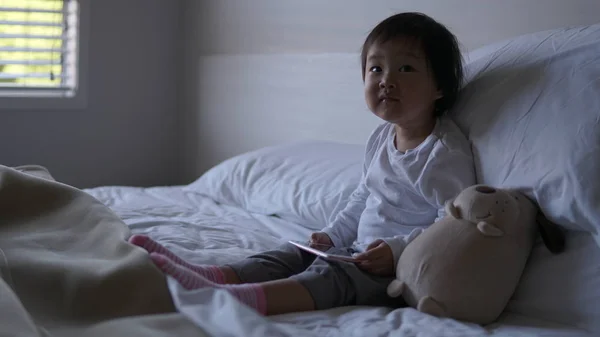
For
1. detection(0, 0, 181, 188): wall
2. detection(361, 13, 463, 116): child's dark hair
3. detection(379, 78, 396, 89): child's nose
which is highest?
detection(361, 13, 463, 116): child's dark hair

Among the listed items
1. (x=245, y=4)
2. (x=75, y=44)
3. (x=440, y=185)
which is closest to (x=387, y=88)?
(x=440, y=185)

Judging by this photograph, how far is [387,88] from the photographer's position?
146 centimetres

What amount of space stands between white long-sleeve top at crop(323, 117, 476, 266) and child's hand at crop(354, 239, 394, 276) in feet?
0.04

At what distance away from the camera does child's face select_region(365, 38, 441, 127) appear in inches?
57.1

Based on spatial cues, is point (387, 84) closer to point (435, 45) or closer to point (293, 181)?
point (435, 45)

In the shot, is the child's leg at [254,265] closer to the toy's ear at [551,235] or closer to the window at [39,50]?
the toy's ear at [551,235]

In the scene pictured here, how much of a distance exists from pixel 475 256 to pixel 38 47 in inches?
94.5

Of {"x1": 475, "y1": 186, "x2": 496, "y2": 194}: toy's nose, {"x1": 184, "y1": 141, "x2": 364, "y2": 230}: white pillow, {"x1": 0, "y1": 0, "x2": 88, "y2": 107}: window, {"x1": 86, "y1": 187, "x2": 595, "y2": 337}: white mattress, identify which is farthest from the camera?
{"x1": 0, "y1": 0, "x2": 88, "y2": 107}: window

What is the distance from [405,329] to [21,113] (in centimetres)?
232

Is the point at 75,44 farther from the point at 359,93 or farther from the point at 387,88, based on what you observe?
the point at 387,88

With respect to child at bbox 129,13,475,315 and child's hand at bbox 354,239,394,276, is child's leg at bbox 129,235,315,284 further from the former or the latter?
child's hand at bbox 354,239,394,276

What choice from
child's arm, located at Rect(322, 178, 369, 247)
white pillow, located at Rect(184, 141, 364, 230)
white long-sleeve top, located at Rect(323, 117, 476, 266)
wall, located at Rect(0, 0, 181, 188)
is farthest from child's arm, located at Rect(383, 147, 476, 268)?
wall, located at Rect(0, 0, 181, 188)

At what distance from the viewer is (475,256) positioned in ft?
3.84

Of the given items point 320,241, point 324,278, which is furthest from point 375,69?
point 324,278
